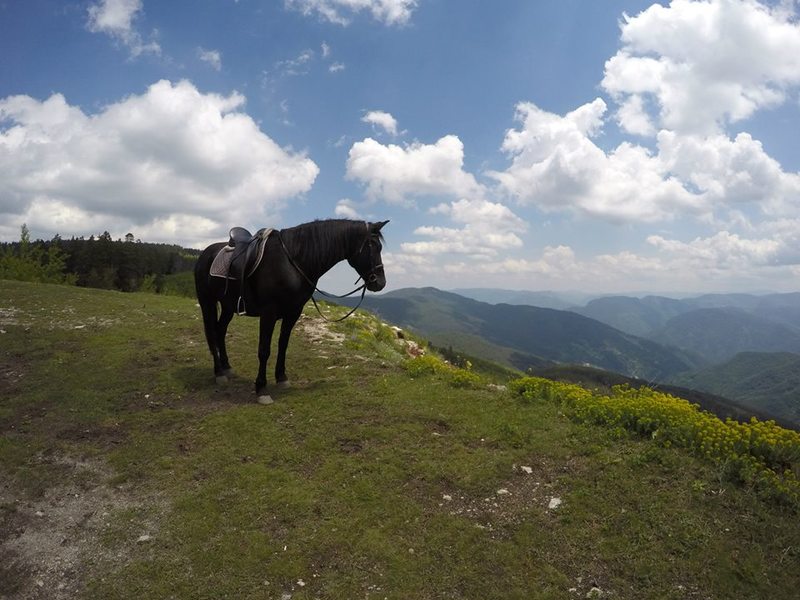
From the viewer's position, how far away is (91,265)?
70.9 m

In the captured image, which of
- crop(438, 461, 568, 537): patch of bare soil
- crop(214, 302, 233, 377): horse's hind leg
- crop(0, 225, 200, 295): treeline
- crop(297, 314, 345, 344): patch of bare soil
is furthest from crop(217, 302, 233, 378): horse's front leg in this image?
crop(0, 225, 200, 295): treeline

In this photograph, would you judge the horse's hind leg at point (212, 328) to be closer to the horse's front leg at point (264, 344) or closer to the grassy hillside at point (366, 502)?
the grassy hillside at point (366, 502)

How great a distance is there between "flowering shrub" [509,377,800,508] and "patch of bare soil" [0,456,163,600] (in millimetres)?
6678

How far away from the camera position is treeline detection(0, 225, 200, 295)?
38906mm

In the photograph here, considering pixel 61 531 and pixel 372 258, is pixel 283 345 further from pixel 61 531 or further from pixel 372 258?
pixel 61 531

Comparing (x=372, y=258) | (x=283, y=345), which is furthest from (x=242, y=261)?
(x=372, y=258)

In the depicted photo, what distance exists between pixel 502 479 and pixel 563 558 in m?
1.48

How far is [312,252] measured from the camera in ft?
30.8

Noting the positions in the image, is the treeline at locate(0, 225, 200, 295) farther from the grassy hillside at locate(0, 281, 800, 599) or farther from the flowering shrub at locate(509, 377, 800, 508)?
the flowering shrub at locate(509, 377, 800, 508)

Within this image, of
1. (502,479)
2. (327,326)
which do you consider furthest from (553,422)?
(327,326)

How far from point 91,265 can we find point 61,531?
7981cm

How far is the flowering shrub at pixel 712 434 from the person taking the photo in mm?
5457

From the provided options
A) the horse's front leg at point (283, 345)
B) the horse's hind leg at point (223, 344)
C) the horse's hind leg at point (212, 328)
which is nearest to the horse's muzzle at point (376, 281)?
the horse's front leg at point (283, 345)

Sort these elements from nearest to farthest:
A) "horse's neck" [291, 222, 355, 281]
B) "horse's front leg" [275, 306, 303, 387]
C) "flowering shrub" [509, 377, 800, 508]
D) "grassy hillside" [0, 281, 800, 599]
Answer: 1. "grassy hillside" [0, 281, 800, 599]
2. "flowering shrub" [509, 377, 800, 508]
3. "horse's neck" [291, 222, 355, 281]
4. "horse's front leg" [275, 306, 303, 387]
